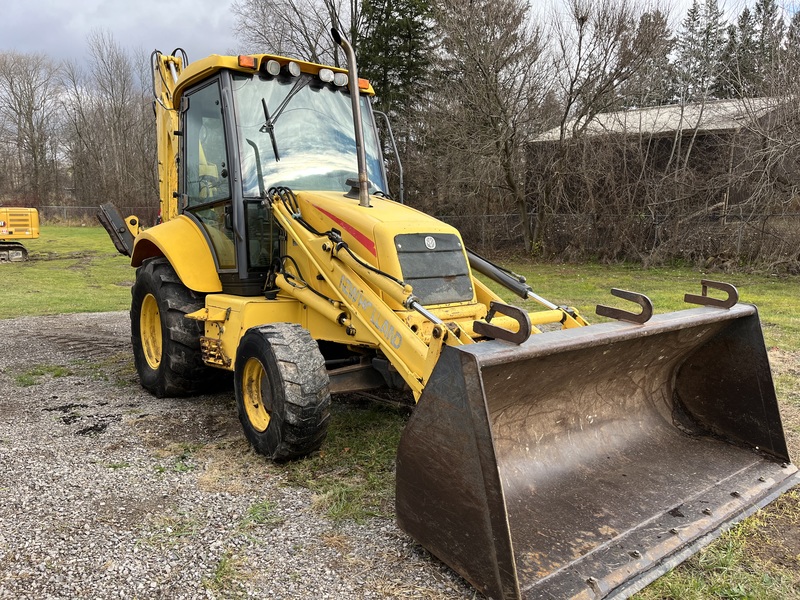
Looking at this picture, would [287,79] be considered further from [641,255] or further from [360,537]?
[641,255]

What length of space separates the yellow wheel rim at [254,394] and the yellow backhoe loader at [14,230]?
17.0 metres

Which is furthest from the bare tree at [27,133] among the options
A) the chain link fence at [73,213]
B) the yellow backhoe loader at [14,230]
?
the yellow backhoe loader at [14,230]

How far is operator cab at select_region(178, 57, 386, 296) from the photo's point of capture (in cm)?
459

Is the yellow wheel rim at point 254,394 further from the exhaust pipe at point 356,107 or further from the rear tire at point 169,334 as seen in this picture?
the exhaust pipe at point 356,107

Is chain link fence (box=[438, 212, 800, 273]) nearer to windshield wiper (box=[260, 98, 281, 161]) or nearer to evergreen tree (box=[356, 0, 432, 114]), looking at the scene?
evergreen tree (box=[356, 0, 432, 114])

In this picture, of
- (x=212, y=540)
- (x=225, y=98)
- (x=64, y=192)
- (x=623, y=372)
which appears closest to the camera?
(x=212, y=540)

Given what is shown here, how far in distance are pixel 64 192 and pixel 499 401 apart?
159ft

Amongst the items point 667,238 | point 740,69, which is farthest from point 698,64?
point 667,238

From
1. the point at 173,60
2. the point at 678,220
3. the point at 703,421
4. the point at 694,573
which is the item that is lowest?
the point at 694,573

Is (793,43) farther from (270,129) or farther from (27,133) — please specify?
(27,133)

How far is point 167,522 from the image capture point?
10.6ft

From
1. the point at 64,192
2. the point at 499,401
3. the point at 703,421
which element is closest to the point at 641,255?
the point at 703,421

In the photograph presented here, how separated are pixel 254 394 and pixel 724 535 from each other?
9.11 feet

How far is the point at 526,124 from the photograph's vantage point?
57.3 feet
